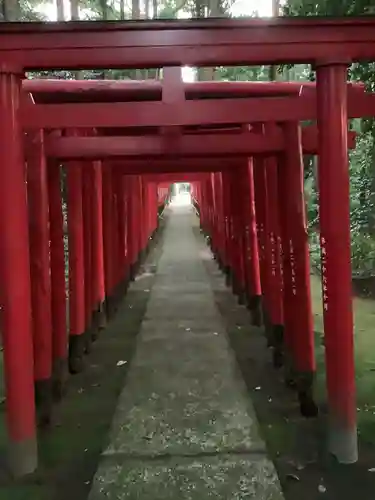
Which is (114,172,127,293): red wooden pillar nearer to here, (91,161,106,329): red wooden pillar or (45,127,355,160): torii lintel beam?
(91,161,106,329): red wooden pillar

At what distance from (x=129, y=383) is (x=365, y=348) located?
2.77 m

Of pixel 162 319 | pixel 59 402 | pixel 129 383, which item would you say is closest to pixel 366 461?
pixel 129 383

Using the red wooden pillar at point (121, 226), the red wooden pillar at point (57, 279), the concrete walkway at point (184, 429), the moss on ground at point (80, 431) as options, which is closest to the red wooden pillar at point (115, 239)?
the red wooden pillar at point (121, 226)

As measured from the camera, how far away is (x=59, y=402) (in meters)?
5.33

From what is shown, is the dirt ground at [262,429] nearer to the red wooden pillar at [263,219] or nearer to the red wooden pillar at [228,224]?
the red wooden pillar at [263,219]

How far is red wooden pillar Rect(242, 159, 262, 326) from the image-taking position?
26.4ft

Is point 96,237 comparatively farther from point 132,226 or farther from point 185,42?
point 132,226

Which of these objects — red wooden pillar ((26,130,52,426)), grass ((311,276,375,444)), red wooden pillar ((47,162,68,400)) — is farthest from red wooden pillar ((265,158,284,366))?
red wooden pillar ((26,130,52,426))

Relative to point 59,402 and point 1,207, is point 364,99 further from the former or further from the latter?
point 59,402

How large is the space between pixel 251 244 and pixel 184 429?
4.03 m

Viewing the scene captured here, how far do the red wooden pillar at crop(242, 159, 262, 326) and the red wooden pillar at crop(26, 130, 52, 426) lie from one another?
369 centimetres

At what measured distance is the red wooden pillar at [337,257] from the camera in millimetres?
3748

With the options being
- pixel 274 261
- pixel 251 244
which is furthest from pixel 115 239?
pixel 274 261

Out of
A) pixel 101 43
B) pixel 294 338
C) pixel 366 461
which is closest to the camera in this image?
pixel 101 43
